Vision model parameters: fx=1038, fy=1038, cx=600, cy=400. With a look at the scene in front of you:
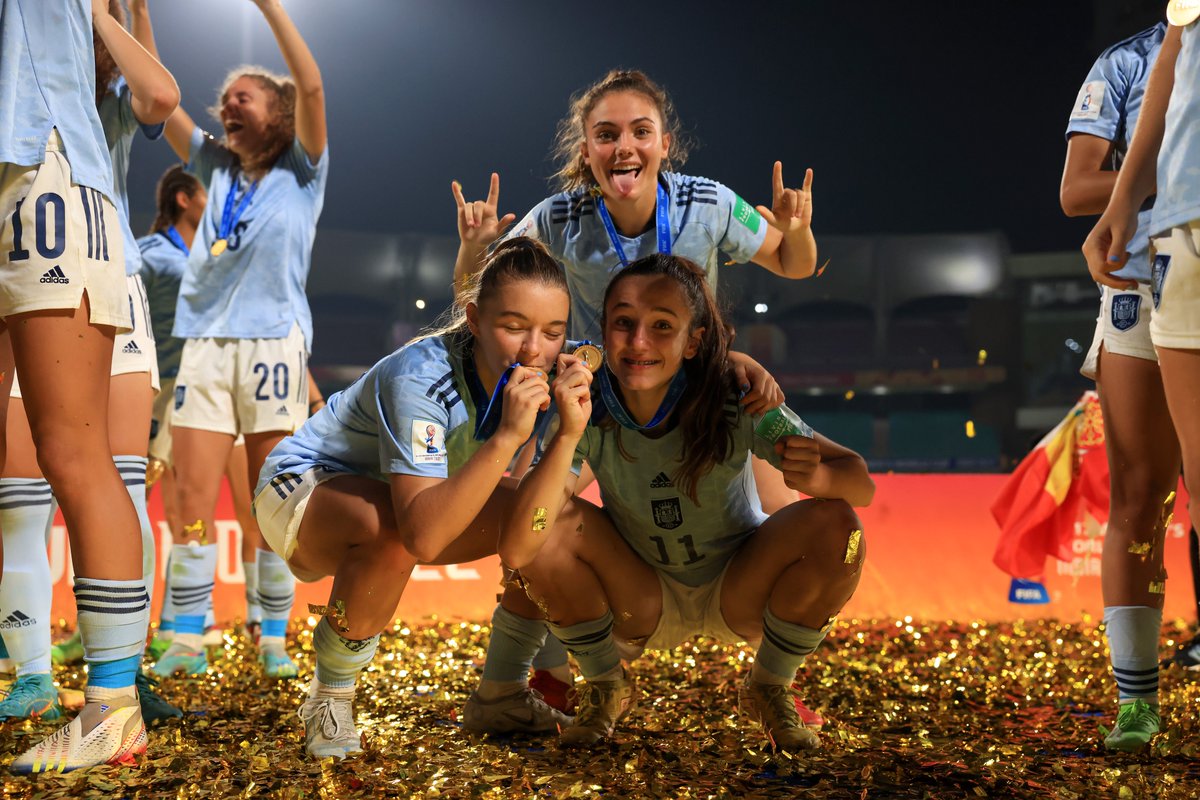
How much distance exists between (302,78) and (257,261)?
1.73ft

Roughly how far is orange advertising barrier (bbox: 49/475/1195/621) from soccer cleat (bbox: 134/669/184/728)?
154 cm

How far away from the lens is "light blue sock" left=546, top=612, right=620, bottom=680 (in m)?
1.83

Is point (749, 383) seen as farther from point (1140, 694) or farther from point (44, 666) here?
point (44, 666)

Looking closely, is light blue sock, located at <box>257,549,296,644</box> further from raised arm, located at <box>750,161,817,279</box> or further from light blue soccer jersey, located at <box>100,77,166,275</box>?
raised arm, located at <box>750,161,817,279</box>

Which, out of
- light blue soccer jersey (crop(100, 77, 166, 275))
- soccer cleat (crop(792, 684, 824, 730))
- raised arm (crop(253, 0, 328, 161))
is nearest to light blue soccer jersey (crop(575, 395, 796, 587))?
soccer cleat (crop(792, 684, 824, 730))

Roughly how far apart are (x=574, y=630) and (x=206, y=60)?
5.39 metres

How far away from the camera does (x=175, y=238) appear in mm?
3447

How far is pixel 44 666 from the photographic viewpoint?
196 centimetres

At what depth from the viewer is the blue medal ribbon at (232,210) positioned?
2797 mm

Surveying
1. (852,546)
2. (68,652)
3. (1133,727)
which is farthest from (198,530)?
(1133,727)

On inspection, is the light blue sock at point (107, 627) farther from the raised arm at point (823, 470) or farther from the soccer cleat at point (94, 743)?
the raised arm at point (823, 470)

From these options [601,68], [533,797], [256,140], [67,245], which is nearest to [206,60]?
[601,68]

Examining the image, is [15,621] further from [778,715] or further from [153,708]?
[778,715]

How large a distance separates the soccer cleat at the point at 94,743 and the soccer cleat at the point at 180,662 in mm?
900
